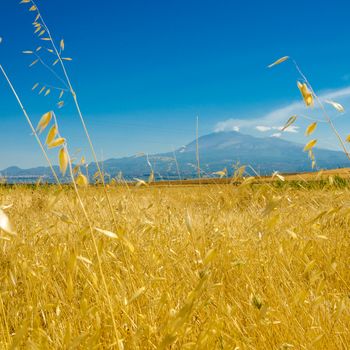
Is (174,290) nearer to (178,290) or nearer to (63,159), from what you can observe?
(178,290)

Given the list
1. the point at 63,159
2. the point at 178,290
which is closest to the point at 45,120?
the point at 63,159

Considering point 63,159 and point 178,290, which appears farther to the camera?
point 178,290

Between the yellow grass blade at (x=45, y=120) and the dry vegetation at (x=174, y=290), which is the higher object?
the yellow grass blade at (x=45, y=120)

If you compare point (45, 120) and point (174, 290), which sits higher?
point (45, 120)

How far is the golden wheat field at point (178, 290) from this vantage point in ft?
4.13

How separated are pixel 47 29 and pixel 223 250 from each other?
159 cm

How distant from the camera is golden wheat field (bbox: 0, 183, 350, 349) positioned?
49.5 inches

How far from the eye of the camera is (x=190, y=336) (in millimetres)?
1525

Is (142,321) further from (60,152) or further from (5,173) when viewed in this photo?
(5,173)

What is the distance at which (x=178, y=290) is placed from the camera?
1.89 meters

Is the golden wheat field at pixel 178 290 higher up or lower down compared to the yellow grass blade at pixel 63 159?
lower down

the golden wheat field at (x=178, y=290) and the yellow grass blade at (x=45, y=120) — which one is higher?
the yellow grass blade at (x=45, y=120)

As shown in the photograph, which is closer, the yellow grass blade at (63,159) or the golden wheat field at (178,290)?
the yellow grass blade at (63,159)

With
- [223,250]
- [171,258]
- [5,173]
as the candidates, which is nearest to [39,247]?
[171,258]
